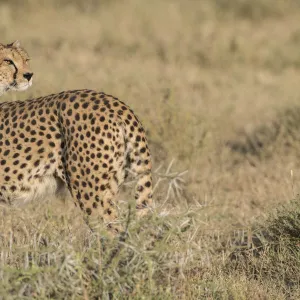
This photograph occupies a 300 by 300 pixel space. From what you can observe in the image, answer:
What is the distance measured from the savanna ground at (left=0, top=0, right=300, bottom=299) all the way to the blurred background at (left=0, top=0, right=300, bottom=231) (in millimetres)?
18

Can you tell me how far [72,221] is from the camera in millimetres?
4859

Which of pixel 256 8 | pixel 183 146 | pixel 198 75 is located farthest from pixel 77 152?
pixel 256 8

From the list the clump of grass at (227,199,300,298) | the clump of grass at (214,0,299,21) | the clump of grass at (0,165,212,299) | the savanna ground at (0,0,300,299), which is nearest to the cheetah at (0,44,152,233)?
the savanna ground at (0,0,300,299)

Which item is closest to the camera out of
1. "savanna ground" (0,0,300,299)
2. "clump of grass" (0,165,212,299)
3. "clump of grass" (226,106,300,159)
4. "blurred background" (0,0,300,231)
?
"clump of grass" (0,165,212,299)

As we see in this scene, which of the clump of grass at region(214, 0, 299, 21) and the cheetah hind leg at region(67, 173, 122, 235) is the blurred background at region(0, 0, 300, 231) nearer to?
the clump of grass at region(214, 0, 299, 21)

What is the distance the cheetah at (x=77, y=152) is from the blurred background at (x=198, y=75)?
53cm

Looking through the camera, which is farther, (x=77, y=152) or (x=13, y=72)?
(x=13, y=72)

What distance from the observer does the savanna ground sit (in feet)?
10.6

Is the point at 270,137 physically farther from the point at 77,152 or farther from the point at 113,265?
the point at 113,265

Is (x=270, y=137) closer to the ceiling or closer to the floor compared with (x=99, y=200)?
closer to the floor

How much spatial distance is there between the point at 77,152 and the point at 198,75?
582 cm

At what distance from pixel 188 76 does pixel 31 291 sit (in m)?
6.35

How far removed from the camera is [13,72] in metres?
4.29

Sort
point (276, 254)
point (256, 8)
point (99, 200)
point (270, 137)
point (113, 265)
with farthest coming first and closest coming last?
point (256, 8) → point (270, 137) → point (276, 254) → point (99, 200) → point (113, 265)
